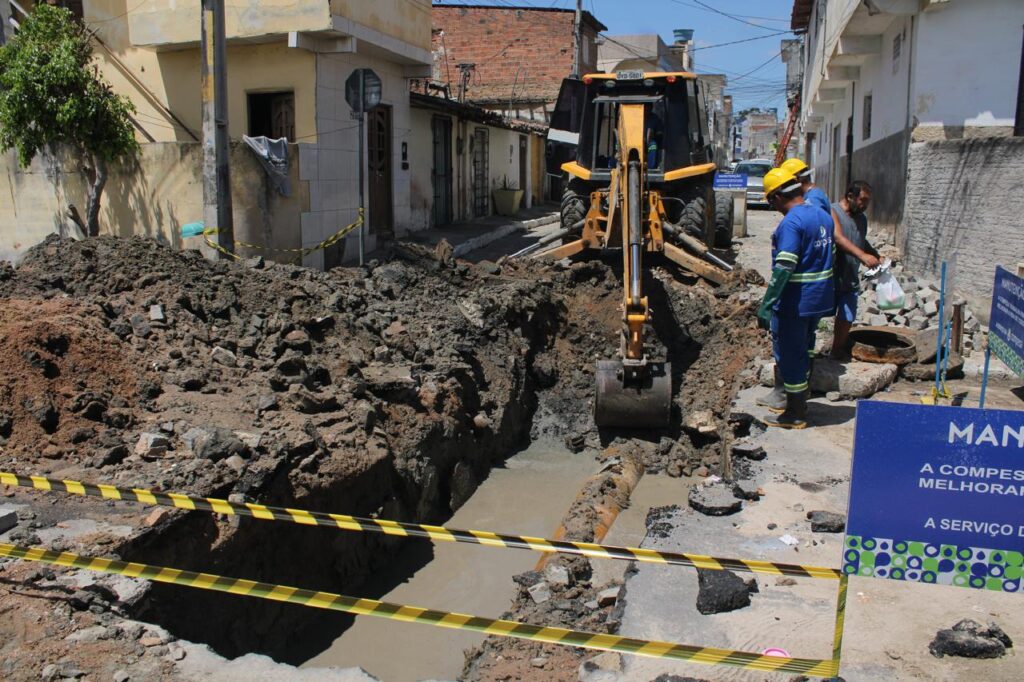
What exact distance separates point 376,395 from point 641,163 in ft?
11.5

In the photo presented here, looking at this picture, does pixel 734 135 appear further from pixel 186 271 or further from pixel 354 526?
pixel 354 526

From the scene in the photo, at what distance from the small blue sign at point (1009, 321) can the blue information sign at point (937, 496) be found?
289 cm

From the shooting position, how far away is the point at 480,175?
74.6 ft

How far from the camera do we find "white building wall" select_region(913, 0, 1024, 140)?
11094 millimetres

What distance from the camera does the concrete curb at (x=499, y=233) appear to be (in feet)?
55.4

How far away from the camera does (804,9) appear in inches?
1029

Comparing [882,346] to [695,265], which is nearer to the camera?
[882,346]

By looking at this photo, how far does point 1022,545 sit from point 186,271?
25.9 ft

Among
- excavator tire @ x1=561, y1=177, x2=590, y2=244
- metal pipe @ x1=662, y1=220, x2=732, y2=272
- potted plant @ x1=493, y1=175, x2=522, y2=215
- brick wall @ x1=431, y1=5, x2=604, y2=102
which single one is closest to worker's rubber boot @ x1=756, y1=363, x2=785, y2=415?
metal pipe @ x1=662, y1=220, x2=732, y2=272

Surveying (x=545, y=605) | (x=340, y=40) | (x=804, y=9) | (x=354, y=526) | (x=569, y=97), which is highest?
(x=804, y=9)

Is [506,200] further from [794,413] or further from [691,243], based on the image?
[794,413]

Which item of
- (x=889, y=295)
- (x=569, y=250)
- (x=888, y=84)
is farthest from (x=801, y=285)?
(x=888, y=84)

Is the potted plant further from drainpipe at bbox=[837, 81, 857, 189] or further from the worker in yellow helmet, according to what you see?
the worker in yellow helmet

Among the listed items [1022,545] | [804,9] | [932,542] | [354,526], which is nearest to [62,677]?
[354,526]
